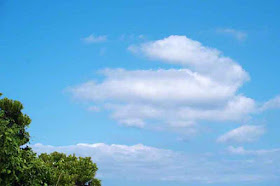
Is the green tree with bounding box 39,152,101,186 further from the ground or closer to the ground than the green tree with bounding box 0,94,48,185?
further from the ground

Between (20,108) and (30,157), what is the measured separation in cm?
564

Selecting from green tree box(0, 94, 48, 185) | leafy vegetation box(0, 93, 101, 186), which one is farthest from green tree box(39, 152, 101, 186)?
green tree box(0, 94, 48, 185)

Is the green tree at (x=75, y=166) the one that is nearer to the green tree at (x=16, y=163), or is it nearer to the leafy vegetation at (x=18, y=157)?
the leafy vegetation at (x=18, y=157)

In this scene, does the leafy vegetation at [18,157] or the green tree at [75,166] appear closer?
the leafy vegetation at [18,157]

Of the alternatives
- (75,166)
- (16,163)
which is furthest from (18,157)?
(75,166)

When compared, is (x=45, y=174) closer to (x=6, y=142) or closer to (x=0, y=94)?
(x=6, y=142)

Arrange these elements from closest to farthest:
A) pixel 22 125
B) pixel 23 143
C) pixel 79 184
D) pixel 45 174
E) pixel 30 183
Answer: pixel 30 183, pixel 45 174, pixel 23 143, pixel 22 125, pixel 79 184

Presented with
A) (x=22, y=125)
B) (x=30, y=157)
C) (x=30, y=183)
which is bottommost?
(x=30, y=183)

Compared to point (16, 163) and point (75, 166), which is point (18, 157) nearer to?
point (16, 163)

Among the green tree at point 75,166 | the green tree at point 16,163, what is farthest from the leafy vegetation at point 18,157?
the green tree at point 75,166

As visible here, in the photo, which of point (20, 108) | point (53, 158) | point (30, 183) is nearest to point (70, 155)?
point (53, 158)

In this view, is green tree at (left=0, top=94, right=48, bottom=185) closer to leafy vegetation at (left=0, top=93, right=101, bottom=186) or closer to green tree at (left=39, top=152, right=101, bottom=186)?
leafy vegetation at (left=0, top=93, right=101, bottom=186)

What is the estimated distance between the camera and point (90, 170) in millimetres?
36688

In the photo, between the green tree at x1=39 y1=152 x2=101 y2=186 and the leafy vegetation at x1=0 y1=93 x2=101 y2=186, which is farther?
the green tree at x1=39 y1=152 x2=101 y2=186
